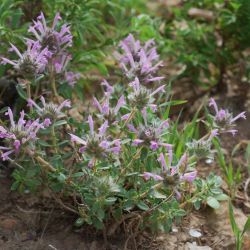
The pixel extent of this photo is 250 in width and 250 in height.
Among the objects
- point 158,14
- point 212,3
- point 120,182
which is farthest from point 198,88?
point 120,182

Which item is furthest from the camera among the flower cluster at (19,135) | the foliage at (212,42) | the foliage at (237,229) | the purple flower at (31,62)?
the foliage at (212,42)

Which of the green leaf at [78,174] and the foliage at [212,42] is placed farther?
the foliage at [212,42]

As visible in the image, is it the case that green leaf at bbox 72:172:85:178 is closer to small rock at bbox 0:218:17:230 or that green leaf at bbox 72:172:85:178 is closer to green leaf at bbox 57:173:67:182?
green leaf at bbox 57:173:67:182

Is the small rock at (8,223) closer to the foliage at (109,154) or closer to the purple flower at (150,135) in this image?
the foliage at (109,154)

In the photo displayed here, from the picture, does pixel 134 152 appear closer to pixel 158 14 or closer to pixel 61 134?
pixel 61 134

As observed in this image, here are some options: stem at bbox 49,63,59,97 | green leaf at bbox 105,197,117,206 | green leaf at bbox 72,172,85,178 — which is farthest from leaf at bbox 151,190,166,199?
stem at bbox 49,63,59,97

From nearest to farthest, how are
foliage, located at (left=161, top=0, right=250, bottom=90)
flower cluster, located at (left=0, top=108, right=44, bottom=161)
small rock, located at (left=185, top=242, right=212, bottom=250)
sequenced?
1. flower cluster, located at (left=0, top=108, right=44, bottom=161)
2. small rock, located at (left=185, top=242, right=212, bottom=250)
3. foliage, located at (left=161, top=0, right=250, bottom=90)

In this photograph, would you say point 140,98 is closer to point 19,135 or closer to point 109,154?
point 109,154

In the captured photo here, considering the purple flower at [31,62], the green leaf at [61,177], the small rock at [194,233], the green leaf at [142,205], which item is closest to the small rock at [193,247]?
the small rock at [194,233]

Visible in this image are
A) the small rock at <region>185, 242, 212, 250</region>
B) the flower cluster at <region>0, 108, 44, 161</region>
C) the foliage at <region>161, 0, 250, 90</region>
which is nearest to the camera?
the flower cluster at <region>0, 108, 44, 161</region>

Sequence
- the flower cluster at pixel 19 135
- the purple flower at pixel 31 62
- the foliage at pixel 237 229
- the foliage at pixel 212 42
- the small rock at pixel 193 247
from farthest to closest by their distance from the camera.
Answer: the foliage at pixel 212 42 → the small rock at pixel 193 247 → the foliage at pixel 237 229 → the purple flower at pixel 31 62 → the flower cluster at pixel 19 135

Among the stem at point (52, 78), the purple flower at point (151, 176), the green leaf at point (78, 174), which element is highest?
the stem at point (52, 78)
